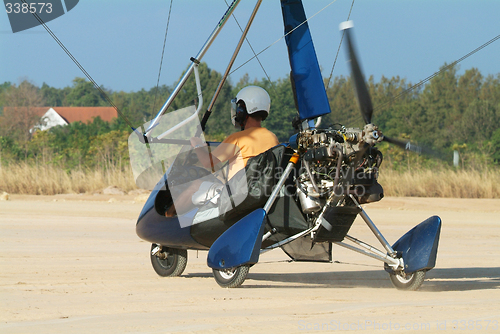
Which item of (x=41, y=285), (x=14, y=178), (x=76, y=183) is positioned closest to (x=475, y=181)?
(x=76, y=183)

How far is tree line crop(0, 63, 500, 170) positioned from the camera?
14.4 metres

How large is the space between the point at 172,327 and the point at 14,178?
17.0 metres

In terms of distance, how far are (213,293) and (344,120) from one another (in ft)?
10.2

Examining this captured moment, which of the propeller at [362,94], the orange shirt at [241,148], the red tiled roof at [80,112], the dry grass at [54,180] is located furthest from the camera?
the red tiled roof at [80,112]

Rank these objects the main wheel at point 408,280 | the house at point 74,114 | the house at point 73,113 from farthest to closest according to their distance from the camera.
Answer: the house at point 73,113 < the house at point 74,114 < the main wheel at point 408,280

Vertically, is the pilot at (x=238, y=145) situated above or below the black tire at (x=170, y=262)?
above

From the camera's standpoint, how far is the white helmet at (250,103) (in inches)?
259

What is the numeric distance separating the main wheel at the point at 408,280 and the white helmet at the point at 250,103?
2.20m

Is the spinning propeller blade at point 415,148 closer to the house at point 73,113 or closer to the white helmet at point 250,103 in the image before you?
the white helmet at point 250,103

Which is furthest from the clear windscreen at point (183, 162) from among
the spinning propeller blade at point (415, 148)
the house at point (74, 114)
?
the house at point (74, 114)

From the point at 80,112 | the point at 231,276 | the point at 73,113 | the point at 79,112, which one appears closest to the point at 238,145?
the point at 231,276

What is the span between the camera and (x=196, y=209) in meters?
6.67

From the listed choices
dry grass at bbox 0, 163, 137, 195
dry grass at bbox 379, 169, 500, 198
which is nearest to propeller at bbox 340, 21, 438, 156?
dry grass at bbox 379, 169, 500, 198

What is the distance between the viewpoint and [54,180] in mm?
19875
